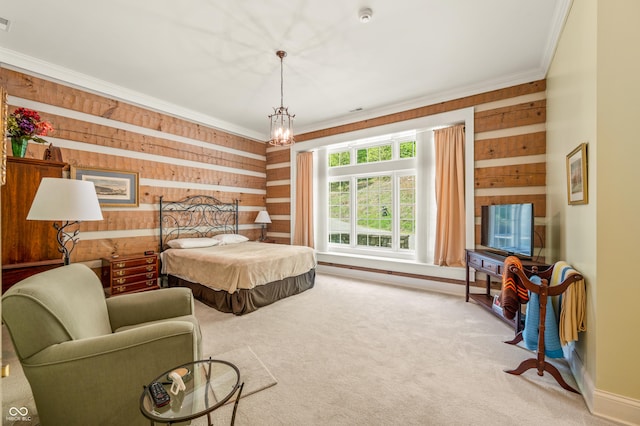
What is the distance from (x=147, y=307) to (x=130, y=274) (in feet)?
6.75

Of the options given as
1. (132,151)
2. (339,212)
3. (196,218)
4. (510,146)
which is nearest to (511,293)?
(510,146)

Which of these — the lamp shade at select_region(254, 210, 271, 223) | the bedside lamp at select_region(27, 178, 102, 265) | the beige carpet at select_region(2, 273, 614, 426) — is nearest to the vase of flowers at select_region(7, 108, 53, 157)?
the bedside lamp at select_region(27, 178, 102, 265)

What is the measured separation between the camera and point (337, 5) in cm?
255

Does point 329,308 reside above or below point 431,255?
below

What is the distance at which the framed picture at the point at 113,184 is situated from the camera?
384 centimetres

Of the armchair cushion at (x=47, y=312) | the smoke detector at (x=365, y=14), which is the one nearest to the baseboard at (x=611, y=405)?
the armchair cushion at (x=47, y=312)

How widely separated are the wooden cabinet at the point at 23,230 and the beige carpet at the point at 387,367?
767mm

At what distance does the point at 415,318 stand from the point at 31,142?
16.4 ft

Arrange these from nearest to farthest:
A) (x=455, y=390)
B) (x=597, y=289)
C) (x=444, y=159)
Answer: (x=597, y=289) < (x=455, y=390) < (x=444, y=159)

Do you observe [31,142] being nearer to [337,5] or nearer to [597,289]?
[337,5]

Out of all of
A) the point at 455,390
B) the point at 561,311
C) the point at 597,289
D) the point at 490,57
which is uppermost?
the point at 490,57

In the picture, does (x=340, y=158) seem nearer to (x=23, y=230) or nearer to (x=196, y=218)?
(x=196, y=218)

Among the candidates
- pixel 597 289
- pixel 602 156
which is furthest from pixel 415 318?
pixel 602 156

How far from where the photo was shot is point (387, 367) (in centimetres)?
240
